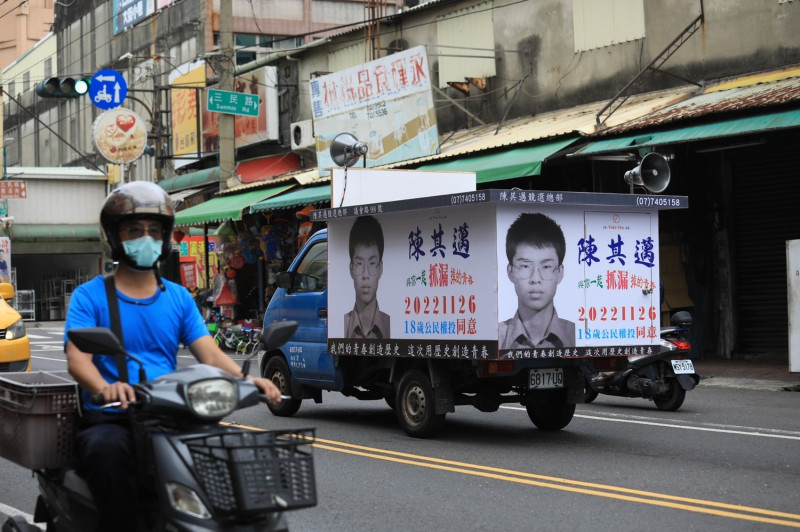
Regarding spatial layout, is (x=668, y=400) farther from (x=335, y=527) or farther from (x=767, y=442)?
(x=335, y=527)

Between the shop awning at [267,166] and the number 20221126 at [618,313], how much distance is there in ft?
69.4

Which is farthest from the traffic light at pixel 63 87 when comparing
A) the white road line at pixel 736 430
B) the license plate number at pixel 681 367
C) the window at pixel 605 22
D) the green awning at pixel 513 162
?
the white road line at pixel 736 430

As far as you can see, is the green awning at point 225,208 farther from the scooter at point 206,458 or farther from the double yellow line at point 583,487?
the scooter at point 206,458

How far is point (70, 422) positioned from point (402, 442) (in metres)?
5.99

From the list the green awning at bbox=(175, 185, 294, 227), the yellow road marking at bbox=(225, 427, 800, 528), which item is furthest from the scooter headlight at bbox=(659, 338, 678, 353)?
the green awning at bbox=(175, 185, 294, 227)

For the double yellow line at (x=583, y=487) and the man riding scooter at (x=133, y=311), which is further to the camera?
the double yellow line at (x=583, y=487)

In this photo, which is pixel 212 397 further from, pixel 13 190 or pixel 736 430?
pixel 13 190

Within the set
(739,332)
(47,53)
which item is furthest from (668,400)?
(47,53)

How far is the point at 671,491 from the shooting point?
795 centimetres

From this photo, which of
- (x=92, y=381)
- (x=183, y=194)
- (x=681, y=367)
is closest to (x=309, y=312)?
(x=681, y=367)

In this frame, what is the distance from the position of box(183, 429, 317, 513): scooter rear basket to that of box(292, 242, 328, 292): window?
26.4ft

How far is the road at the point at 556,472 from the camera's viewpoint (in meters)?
7.17

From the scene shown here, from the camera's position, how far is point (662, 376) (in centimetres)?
1284

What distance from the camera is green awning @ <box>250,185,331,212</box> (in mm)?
21969
